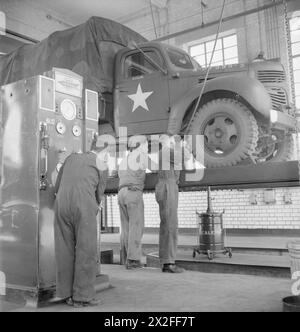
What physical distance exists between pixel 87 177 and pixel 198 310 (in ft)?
4.72

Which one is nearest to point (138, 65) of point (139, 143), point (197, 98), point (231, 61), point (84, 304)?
point (197, 98)

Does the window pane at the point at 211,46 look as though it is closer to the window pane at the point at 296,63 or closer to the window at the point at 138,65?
the window pane at the point at 296,63

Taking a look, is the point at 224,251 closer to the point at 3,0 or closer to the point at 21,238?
the point at 21,238

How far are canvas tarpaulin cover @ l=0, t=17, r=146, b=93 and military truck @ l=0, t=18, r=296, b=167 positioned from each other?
0.05ft

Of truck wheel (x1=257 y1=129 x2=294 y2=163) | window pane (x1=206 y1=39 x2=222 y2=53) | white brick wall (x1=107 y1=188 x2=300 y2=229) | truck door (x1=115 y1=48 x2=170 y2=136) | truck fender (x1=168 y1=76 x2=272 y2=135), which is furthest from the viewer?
window pane (x1=206 y1=39 x2=222 y2=53)

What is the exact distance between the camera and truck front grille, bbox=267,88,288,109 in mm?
5762

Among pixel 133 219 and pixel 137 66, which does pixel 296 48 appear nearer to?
pixel 137 66

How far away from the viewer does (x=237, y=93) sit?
539cm

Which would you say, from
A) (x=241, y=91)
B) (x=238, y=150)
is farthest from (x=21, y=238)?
(x=241, y=91)

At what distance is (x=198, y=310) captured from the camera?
10.0ft

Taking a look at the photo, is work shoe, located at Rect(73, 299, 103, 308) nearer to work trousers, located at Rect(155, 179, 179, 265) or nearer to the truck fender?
work trousers, located at Rect(155, 179, 179, 265)

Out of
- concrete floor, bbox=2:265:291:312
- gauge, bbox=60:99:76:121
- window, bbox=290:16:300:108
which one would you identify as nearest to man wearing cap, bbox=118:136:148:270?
concrete floor, bbox=2:265:291:312

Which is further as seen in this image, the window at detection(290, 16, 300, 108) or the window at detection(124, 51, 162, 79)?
the window at detection(290, 16, 300, 108)

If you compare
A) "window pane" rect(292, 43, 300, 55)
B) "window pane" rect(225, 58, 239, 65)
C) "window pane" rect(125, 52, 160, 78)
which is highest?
"window pane" rect(225, 58, 239, 65)
